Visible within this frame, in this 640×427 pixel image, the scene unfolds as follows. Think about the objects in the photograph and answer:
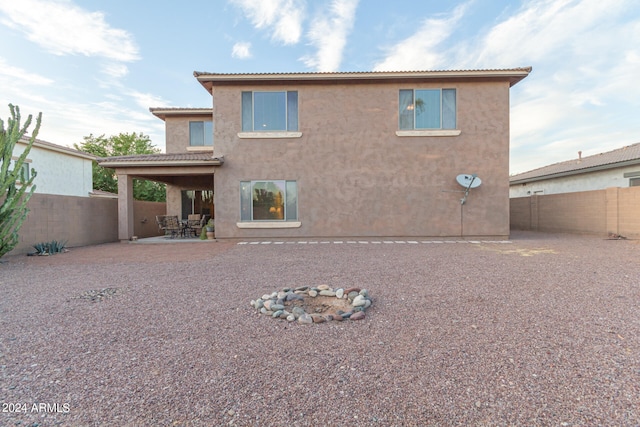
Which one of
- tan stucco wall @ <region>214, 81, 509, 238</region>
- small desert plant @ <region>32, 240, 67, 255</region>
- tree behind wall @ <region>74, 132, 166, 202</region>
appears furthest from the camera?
tree behind wall @ <region>74, 132, 166, 202</region>

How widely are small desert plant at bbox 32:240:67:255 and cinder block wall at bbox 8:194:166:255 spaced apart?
0.37 m

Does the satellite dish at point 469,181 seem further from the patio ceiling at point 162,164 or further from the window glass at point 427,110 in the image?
the patio ceiling at point 162,164

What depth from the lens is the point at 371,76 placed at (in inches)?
451

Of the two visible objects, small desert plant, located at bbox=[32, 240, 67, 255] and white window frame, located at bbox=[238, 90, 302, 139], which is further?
white window frame, located at bbox=[238, 90, 302, 139]

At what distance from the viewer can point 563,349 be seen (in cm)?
292

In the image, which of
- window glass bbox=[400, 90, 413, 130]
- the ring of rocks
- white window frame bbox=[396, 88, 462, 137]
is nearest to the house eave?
white window frame bbox=[396, 88, 462, 137]

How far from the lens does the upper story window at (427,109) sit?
11.8 meters

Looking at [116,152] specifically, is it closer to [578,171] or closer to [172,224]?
[172,224]

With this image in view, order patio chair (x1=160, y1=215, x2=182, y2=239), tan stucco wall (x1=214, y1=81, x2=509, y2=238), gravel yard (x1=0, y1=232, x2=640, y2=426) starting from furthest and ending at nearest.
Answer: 1. patio chair (x1=160, y1=215, x2=182, y2=239)
2. tan stucco wall (x1=214, y1=81, x2=509, y2=238)
3. gravel yard (x1=0, y1=232, x2=640, y2=426)

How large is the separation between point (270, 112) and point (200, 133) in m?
5.52

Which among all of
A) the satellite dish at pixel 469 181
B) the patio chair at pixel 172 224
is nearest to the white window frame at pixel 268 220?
the patio chair at pixel 172 224

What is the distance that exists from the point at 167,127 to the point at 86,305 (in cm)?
1316

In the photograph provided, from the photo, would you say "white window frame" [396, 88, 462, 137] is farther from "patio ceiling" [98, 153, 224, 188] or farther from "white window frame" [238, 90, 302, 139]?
"patio ceiling" [98, 153, 224, 188]

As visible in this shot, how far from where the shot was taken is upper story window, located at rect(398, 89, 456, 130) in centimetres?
1180
